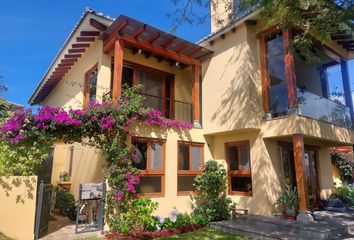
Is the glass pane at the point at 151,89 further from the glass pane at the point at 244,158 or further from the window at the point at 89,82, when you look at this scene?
the glass pane at the point at 244,158

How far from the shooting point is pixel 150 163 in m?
10.2

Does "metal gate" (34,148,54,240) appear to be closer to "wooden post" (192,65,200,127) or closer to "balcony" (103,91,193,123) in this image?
"balcony" (103,91,193,123)

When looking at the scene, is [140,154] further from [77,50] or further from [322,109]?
[322,109]

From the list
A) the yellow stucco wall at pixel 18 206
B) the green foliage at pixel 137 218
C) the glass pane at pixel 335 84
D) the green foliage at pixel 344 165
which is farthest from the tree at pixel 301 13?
the green foliage at pixel 344 165

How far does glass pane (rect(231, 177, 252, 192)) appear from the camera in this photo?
11.0 m

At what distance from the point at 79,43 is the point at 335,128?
37.8 ft

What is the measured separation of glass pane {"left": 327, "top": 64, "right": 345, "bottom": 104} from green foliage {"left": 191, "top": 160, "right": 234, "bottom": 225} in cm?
689

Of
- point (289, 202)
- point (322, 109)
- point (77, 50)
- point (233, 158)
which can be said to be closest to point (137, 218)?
→ point (233, 158)

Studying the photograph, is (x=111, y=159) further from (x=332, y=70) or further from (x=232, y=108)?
(x=332, y=70)

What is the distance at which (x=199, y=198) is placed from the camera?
36.7ft

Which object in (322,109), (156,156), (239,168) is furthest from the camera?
(322,109)

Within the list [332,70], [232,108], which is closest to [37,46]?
[232,108]

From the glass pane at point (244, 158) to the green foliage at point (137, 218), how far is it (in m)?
4.15

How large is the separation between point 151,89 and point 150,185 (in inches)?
190
